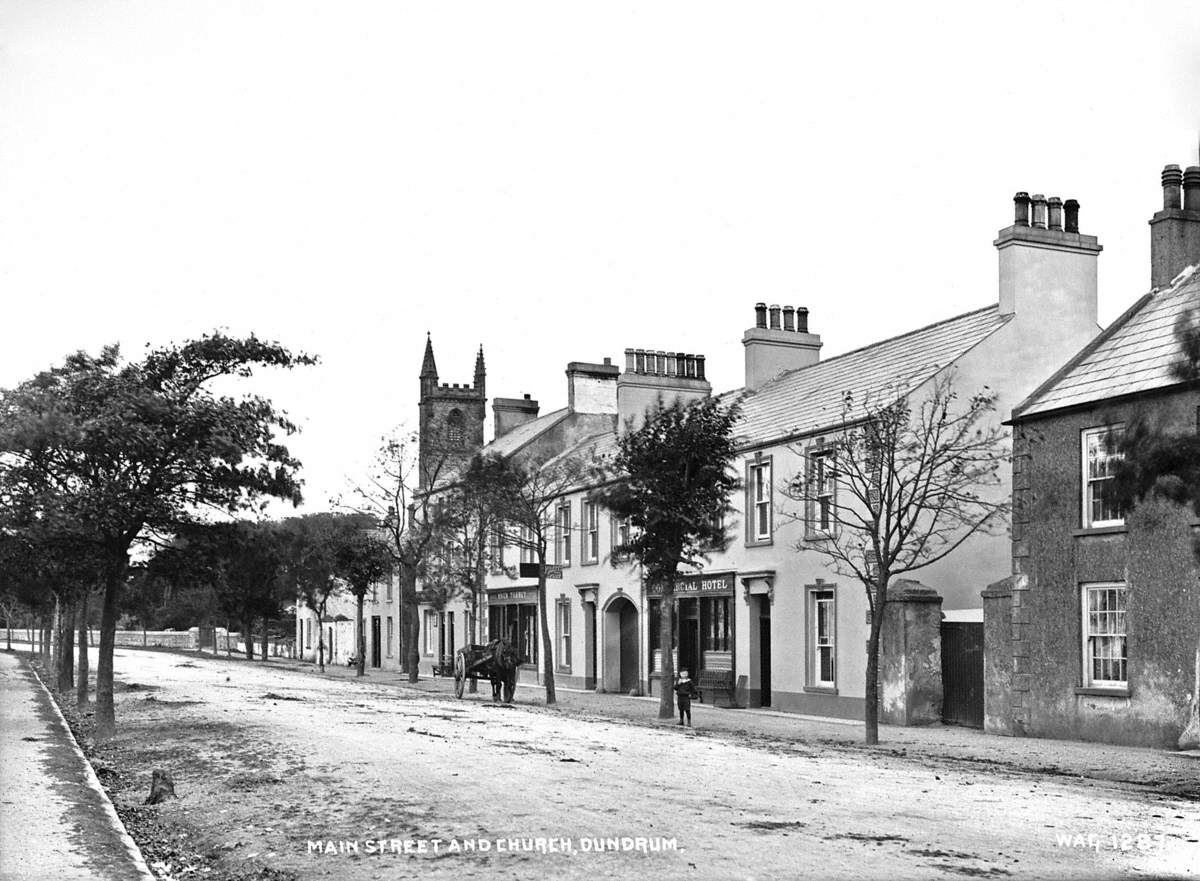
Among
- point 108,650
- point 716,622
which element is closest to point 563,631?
point 716,622

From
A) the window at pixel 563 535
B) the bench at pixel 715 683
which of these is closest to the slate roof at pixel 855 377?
the bench at pixel 715 683

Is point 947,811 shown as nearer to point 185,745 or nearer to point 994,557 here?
point 185,745

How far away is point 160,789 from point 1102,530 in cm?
1557

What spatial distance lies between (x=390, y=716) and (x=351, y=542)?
31.5 metres

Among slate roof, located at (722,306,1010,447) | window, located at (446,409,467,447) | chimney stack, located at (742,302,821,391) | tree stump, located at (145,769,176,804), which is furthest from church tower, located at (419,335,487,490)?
tree stump, located at (145,769,176,804)

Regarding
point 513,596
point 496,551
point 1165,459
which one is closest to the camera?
point 1165,459

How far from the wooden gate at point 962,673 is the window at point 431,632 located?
39.1 metres

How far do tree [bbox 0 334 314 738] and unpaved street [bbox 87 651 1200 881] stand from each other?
3630 millimetres

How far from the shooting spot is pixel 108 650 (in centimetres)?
2452

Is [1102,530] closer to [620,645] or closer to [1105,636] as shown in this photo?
[1105,636]

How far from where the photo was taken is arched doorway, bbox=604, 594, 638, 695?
142ft

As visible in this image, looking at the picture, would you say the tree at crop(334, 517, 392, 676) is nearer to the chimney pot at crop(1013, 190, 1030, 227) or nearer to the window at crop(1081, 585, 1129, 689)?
the chimney pot at crop(1013, 190, 1030, 227)

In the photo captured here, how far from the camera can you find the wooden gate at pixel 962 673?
26.5 m

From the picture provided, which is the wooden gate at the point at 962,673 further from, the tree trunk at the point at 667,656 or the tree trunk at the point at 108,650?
the tree trunk at the point at 108,650
